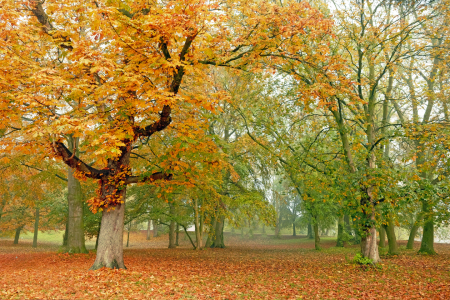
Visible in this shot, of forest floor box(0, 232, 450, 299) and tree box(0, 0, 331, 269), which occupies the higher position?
tree box(0, 0, 331, 269)

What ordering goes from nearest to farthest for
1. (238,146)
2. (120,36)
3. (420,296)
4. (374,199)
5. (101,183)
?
(420,296)
(120,36)
(101,183)
(374,199)
(238,146)

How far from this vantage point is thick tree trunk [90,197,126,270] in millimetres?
8234

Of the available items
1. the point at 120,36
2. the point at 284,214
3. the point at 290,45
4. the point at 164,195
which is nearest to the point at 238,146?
the point at 164,195

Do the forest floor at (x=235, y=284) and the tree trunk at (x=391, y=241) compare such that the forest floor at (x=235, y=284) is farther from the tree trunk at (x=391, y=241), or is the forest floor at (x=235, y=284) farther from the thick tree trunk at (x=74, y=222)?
the tree trunk at (x=391, y=241)

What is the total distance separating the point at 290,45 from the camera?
835 cm

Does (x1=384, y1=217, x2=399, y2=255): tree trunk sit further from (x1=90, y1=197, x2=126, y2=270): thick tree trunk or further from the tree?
(x1=90, y1=197, x2=126, y2=270): thick tree trunk

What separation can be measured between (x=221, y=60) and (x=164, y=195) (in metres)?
5.09

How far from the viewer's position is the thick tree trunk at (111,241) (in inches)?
324

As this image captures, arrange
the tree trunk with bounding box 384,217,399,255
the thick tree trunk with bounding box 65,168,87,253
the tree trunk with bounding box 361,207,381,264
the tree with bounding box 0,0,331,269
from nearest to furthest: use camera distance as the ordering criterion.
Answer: the tree with bounding box 0,0,331,269
the tree trunk with bounding box 361,207,381,264
the thick tree trunk with bounding box 65,168,87,253
the tree trunk with bounding box 384,217,399,255

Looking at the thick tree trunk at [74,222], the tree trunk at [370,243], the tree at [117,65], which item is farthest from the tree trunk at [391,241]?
the thick tree trunk at [74,222]

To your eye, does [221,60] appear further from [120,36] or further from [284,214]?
[284,214]

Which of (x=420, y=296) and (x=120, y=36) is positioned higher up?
(x=120, y=36)

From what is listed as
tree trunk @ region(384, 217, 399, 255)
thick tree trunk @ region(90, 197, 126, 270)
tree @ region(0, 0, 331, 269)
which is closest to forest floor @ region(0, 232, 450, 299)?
thick tree trunk @ region(90, 197, 126, 270)

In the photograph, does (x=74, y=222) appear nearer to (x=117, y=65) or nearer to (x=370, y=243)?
(x=117, y=65)
